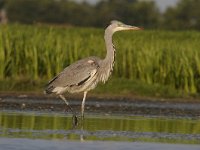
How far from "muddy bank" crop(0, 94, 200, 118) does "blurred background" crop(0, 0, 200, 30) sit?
146 feet

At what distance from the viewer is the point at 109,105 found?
57.8 feet

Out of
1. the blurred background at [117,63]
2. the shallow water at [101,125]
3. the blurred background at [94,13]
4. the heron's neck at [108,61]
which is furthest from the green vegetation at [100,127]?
the blurred background at [94,13]

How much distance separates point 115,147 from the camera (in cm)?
1120

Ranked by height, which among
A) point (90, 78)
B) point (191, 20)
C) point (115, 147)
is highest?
point (191, 20)

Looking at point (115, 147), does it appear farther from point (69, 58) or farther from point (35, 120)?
point (69, 58)

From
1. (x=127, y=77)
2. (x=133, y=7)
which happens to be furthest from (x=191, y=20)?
(x=127, y=77)

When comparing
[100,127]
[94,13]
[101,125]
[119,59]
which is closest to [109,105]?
[101,125]

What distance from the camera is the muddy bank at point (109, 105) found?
16406 mm

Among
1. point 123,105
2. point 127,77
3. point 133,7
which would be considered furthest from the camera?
point 133,7

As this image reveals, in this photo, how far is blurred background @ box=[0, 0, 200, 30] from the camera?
66125 mm

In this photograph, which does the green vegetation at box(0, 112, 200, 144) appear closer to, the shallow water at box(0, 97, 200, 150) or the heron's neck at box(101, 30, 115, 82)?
the shallow water at box(0, 97, 200, 150)

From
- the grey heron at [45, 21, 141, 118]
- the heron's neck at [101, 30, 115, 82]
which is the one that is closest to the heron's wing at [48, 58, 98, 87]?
the grey heron at [45, 21, 141, 118]

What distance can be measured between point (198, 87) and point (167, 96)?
111 cm

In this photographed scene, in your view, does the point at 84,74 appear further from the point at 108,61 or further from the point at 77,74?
the point at 108,61
